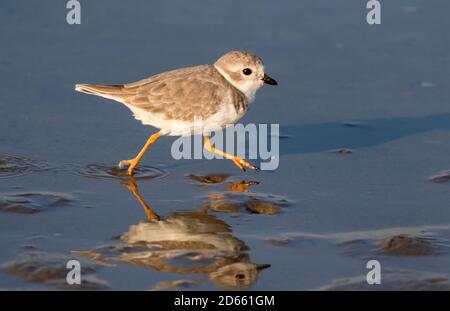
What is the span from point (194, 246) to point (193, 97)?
209 centimetres

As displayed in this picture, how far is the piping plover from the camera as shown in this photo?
8602 millimetres

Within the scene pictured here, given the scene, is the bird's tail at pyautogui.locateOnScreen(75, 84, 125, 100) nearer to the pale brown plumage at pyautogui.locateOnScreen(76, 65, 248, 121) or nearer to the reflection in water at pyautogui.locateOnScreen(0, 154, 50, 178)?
the pale brown plumage at pyautogui.locateOnScreen(76, 65, 248, 121)

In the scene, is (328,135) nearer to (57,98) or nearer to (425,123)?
(425,123)

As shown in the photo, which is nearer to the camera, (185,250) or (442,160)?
(185,250)

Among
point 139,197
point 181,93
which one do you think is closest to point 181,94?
point 181,93

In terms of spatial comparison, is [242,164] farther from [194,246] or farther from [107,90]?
[194,246]

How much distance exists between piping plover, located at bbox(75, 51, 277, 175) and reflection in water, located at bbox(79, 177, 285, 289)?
97 centimetres

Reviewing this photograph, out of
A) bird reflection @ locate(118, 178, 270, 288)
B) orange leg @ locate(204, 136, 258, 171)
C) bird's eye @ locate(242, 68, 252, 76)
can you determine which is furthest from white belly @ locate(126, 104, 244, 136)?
bird reflection @ locate(118, 178, 270, 288)

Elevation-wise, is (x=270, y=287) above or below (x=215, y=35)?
below

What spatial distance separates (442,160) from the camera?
8867mm

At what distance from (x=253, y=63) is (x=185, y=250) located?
9.07ft

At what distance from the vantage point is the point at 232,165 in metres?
8.94

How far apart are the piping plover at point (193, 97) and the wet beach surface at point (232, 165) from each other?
16.1 inches
